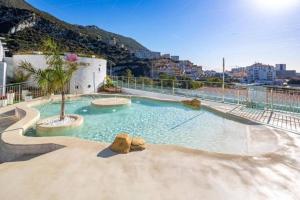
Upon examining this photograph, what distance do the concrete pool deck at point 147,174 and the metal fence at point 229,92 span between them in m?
4.47

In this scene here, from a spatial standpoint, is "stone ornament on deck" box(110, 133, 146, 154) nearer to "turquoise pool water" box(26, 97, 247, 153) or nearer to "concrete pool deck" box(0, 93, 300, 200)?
"concrete pool deck" box(0, 93, 300, 200)

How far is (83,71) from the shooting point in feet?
53.1

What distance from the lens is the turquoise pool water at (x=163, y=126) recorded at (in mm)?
6762

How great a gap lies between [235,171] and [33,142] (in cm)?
418

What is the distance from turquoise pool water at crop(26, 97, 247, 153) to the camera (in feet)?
22.2

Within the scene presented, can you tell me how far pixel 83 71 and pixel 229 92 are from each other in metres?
9.42

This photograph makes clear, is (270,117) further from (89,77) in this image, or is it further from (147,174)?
(89,77)

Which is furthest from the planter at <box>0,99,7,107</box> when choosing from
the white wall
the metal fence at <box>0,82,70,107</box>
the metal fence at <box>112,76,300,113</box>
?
the metal fence at <box>112,76,300,113</box>

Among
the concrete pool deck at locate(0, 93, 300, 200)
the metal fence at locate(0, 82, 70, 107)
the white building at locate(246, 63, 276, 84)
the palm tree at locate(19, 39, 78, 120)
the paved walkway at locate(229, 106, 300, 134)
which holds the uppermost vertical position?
the white building at locate(246, 63, 276, 84)

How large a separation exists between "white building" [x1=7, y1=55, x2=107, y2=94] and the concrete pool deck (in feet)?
35.1

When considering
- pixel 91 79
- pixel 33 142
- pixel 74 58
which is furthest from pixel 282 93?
pixel 91 79

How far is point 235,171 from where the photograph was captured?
418 cm

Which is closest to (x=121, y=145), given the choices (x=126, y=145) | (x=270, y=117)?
(x=126, y=145)

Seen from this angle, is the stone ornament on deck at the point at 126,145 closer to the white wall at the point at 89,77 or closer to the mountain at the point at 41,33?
the white wall at the point at 89,77
